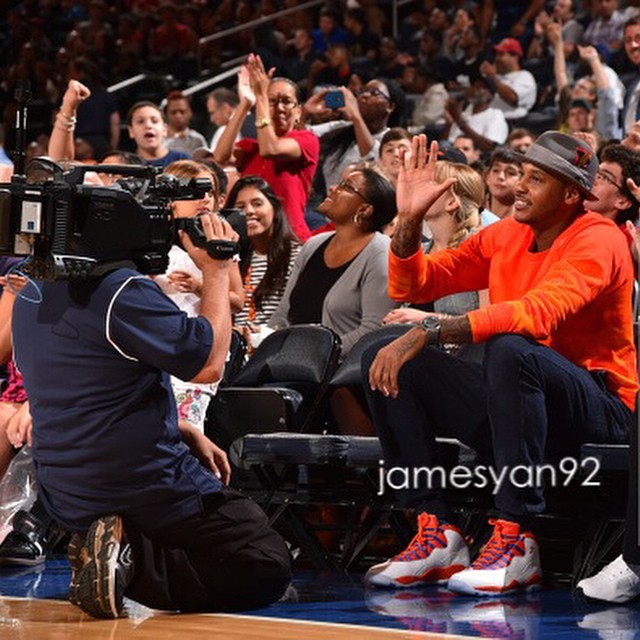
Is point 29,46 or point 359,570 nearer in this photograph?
point 359,570

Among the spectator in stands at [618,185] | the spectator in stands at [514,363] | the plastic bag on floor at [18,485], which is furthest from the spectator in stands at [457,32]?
the spectator in stands at [514,363]

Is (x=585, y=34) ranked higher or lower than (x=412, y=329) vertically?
higher

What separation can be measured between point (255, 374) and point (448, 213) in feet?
3.65

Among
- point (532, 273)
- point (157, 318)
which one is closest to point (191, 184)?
point (157, 318)

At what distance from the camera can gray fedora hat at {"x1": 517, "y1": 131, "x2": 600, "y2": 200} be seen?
520 centimetres

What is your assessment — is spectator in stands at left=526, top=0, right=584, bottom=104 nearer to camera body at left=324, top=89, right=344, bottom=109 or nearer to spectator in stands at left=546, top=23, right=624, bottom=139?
spectator in stands at left=546, top=23, right=624, bottom=139

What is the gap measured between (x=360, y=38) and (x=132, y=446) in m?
10.4

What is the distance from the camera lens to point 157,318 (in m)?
4.36

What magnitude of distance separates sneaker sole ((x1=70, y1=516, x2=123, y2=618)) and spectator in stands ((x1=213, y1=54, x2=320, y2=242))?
369cm

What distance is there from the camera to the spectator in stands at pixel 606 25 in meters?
12.2

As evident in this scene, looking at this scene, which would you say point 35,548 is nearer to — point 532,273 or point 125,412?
point 125,412

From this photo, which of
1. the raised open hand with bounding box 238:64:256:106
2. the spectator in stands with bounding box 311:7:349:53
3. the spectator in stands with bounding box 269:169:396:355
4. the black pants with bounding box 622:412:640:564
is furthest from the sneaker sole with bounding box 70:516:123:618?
the spectator in stands with bounding box 311:7:349:53

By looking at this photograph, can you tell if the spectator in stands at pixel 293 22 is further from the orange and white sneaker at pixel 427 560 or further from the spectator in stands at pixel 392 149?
the orange and white sneaker at pixel 427 560

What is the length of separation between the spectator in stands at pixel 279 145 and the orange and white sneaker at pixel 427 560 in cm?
303
